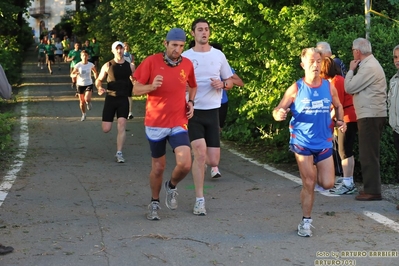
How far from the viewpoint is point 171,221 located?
809cm

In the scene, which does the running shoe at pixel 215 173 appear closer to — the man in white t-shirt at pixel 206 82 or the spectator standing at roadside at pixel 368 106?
the man in white t-shirt at pixel 206 82

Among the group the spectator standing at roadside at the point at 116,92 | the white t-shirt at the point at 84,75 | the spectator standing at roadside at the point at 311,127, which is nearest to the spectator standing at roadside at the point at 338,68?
the spectator standing at roadside at the point at 311,127

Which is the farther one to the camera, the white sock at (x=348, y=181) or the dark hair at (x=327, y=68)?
the white sock at (x=348, y=181)

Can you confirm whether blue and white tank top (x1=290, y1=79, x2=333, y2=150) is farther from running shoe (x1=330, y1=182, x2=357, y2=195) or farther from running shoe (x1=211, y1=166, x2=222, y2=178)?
running shoe (x1=211, y1=166, x2=222, y2=178)

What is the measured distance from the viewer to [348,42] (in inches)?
415

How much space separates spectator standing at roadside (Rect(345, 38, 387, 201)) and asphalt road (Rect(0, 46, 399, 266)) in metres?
0.32

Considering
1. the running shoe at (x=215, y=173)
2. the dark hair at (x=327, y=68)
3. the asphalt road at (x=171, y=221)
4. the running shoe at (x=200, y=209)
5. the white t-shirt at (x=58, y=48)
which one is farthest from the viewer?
the white t-shirt at (x=58, y=48)

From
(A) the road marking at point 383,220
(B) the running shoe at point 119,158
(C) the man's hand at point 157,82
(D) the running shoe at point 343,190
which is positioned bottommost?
(B) the running shoe at point 119,158

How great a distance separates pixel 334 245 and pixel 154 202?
2051mm

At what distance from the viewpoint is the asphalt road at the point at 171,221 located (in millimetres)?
6699

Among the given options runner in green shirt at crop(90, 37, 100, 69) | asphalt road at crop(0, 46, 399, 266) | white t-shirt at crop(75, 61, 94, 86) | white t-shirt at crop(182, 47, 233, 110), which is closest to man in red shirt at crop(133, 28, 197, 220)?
asphalt road at crop(0, 46, 399, 266)

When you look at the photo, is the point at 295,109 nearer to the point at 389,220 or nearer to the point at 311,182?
the point at 311,182

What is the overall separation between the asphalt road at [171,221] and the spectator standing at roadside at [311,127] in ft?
1.71

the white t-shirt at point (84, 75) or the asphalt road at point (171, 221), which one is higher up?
the white t-shirt at point (84, 75)
